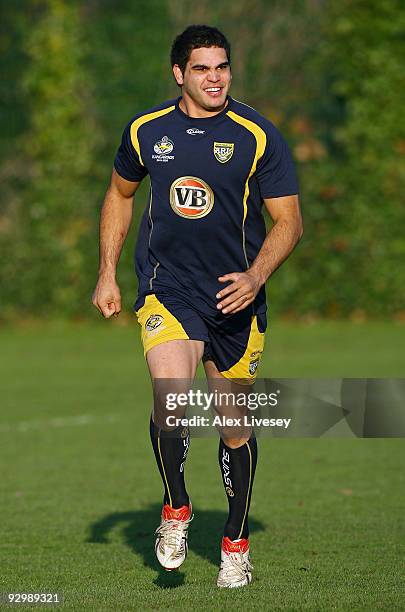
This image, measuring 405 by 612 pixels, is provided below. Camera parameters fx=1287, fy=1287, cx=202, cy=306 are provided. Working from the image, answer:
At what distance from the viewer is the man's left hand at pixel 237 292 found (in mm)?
5761

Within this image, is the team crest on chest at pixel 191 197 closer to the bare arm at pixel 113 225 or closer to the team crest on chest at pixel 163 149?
the team crest on chest at pixel 163 149

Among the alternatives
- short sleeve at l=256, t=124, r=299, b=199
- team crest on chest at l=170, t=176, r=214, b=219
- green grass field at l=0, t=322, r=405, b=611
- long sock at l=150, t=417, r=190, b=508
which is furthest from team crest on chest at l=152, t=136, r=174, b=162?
green grass field at l=0, t=322, r=405, b=611

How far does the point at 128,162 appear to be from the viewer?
20.9 feet

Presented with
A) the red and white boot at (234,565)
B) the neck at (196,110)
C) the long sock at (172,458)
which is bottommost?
the red and white boot at (234,565)

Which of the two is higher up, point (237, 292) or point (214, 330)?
point (237, 292)

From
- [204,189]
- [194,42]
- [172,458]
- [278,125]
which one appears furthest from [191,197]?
[278,125]

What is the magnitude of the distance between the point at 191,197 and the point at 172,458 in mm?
1234

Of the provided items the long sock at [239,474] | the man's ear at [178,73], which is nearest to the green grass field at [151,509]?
the long sock at [239,474]

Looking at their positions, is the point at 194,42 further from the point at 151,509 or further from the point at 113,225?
the point at 151,509

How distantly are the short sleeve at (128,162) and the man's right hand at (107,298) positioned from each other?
555mm

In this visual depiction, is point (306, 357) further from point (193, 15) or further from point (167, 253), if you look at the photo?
point (167, 253)

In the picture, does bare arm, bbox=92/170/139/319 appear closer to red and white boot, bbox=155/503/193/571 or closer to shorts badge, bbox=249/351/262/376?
shorts badge, bbox=249/351/262/376

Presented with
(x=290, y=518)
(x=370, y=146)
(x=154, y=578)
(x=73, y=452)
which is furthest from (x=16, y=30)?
(x=154, y=578)

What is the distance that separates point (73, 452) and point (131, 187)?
5.27 metres
